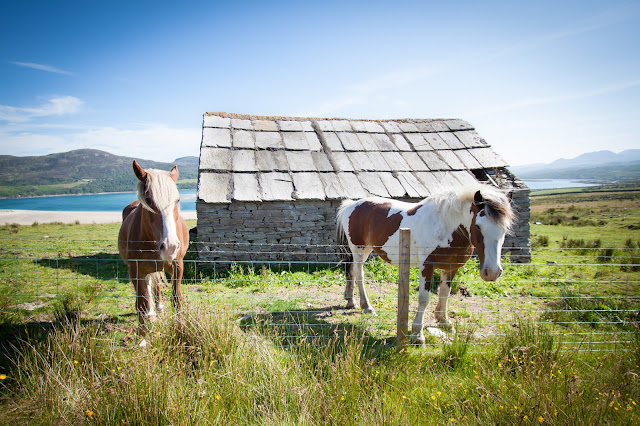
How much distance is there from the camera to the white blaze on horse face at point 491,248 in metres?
3.64

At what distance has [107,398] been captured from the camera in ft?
7.57

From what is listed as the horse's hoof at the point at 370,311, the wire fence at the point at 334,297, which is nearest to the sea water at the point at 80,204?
the wire fence at the point at 334,297

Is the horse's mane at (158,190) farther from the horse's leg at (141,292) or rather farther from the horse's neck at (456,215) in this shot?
the horse's neck at (456,215)

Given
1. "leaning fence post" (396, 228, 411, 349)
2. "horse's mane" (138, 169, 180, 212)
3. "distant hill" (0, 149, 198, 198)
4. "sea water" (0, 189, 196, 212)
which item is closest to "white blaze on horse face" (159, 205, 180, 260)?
"horse's mane" (138, 169, 180, 212)

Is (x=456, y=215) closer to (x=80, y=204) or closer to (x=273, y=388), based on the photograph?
(x=273, y=388)

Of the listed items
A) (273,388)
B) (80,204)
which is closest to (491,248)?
(273,388)

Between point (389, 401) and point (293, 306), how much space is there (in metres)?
3.39

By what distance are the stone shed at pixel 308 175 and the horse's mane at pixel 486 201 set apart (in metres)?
3.65

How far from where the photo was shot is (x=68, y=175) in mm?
149875

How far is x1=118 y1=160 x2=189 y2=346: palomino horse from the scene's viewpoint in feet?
11.3

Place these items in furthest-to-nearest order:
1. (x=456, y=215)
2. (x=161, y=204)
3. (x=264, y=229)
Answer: (x=264, y=229) → (x=456, y=215) → (x=161, y=204)

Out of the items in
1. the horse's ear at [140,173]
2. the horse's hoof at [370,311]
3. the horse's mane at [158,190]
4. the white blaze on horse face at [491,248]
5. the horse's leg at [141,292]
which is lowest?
the horse's hoof at [370,311]

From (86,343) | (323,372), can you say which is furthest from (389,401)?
(86,343)

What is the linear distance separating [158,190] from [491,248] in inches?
151
